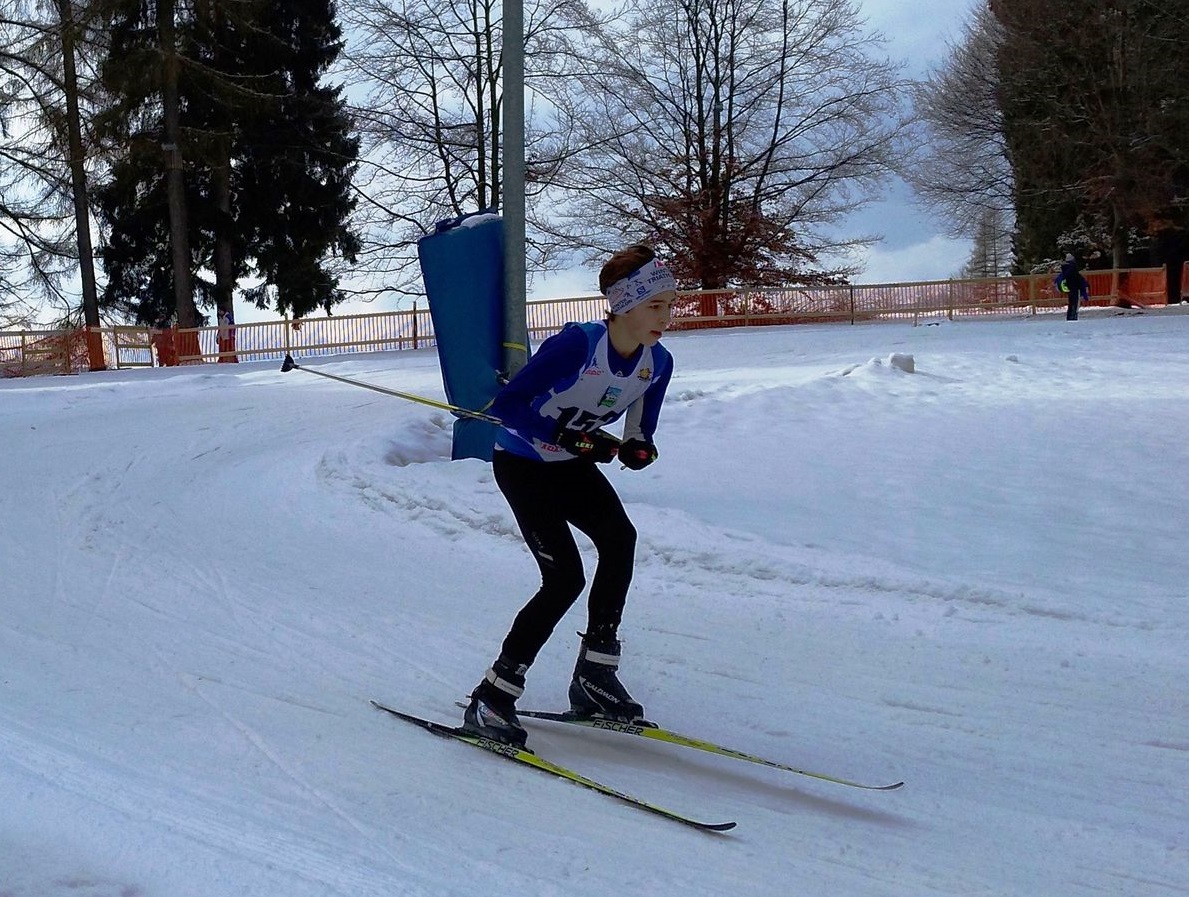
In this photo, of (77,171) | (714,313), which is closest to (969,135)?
(714,313)

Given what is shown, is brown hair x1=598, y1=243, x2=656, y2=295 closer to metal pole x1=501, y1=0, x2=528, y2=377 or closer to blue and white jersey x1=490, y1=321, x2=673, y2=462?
blue and white jersey x1=490, y1=321, x2=673, y2=462

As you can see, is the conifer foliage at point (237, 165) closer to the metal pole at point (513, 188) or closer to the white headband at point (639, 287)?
the metal pole at point (513, 188)

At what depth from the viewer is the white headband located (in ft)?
12.9

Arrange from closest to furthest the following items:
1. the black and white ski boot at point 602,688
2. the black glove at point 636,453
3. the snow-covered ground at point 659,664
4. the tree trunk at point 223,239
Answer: the snow-covered ground at point 659,664 < the black glove at point 636,453 < the black and white ski boot at point 602,688 < the tree trunk at point 223,239

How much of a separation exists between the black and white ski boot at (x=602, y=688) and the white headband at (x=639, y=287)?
1.28m

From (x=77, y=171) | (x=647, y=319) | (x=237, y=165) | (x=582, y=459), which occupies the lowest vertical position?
(x=582, y=459)

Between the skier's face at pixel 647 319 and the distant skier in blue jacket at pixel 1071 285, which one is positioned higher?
A: the distant skier in blue jacket at pixel 1071 285

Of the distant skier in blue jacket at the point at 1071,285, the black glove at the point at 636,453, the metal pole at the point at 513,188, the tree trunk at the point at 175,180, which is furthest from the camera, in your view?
the tree trunk at the point at 175,180

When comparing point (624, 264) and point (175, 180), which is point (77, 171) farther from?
point (624, 264)

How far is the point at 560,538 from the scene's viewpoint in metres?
4.07

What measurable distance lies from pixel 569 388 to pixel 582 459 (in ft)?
1.11

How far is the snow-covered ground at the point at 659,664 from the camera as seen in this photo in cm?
317

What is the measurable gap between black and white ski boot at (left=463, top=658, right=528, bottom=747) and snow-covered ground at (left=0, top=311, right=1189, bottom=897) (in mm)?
138

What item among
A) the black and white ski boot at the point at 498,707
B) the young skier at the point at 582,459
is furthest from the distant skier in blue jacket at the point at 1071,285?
the black and white ski boot at the point at 498,707
